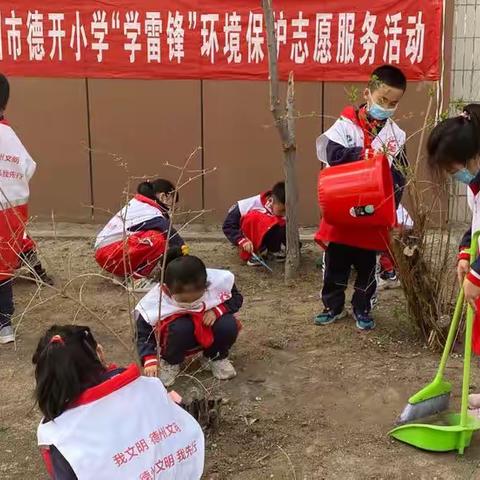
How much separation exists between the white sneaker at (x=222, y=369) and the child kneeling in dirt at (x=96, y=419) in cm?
126

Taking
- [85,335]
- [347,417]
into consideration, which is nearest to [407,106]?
[347,417]

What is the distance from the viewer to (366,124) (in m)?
3.71

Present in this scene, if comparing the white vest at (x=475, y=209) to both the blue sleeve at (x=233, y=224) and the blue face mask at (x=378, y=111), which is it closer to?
the blue face mask at (x=378, y=111)

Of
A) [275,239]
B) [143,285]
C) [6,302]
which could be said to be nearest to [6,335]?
[6,302]

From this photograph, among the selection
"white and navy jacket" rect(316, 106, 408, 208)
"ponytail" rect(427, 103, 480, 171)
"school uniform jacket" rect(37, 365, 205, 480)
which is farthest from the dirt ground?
"ponytail" rect(427, 103, 480, 171)

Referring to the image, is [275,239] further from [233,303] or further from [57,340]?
[57,340]

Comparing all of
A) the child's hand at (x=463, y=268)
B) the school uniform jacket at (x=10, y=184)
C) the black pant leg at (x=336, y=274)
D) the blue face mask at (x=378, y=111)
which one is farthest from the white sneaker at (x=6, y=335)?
the child's hand at (x=463, y=268)

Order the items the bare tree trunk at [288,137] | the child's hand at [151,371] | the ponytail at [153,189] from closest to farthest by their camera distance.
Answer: the child's hand at [151,371] < the bare tree trunk at [288,137] < the ponytail at [153,189]

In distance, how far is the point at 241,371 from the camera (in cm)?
349

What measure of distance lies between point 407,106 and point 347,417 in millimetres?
3299

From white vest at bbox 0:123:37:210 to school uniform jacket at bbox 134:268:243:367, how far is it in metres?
0.99

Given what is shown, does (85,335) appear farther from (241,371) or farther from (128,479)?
(241,371)

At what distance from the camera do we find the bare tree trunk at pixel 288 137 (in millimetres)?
4281

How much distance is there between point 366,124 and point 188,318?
4.43 ft
